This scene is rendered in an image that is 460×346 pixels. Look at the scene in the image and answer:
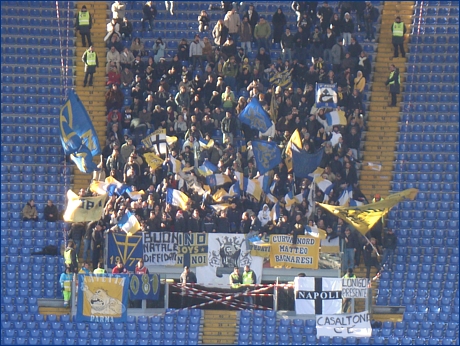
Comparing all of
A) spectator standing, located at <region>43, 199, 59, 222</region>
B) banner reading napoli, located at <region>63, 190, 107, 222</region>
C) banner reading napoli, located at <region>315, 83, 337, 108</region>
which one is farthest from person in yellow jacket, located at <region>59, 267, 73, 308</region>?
banner reading napoli, located at <region>315, 83, 337, 108</region>

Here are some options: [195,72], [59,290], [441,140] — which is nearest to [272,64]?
[195,72]

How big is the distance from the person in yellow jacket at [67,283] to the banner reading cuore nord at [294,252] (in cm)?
476

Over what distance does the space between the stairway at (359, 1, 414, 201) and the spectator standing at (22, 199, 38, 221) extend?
820 cm

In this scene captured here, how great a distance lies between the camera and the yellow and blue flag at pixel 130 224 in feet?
113

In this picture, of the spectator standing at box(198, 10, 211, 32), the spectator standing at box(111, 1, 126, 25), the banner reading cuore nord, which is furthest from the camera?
the spectator standing at box(198, 10, 211, 32)

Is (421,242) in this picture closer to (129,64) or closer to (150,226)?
(150,226)

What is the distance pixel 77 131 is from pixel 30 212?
2.27 meters

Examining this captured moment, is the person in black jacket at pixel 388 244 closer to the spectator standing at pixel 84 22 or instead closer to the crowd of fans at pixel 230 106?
the crowd of fans at pixel 230 106

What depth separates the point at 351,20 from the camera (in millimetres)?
39844

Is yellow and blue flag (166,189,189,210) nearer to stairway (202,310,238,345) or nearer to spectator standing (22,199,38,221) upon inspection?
stairway (202,310,238,345)

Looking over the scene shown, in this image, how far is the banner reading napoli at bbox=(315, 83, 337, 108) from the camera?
1475 inches

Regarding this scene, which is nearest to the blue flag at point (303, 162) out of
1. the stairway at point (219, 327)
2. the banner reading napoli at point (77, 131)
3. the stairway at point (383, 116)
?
the stairway at point (383, 116)

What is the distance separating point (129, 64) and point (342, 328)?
1023 centimetres

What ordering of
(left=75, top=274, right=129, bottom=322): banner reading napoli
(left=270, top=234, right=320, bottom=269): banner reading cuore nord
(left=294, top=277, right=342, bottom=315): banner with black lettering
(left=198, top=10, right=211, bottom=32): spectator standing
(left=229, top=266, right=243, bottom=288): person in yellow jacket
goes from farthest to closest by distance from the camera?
1. (left=198, top=10, right=211, bottom=32): spectator standing
2. (left=270, top=234, right=320, bottom=269): banner reading cuore nord
3. (left=229, top=266, right=243, bottom=288): person in yellow jacket
4. (left=294, top=277, right=342, bottom=315): banner with black lettering
5. (left=75, top=274, right=129, bottom=322): banner reading napoli
